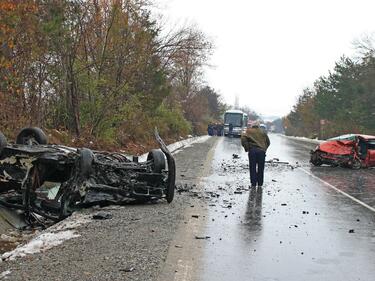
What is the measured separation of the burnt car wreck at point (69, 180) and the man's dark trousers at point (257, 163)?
374 centimetres

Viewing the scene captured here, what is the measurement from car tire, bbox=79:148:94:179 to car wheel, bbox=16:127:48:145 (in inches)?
109

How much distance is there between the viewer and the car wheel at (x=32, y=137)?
1057cm

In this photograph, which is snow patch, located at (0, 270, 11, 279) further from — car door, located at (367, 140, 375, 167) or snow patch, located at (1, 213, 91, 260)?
car door, located at (367, 140, 375, 167)

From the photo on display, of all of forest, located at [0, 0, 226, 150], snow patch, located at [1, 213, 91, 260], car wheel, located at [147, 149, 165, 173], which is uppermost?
forest, located at [0, 0, 226, 150]

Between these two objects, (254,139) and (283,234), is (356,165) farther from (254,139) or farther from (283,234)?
(283,234)

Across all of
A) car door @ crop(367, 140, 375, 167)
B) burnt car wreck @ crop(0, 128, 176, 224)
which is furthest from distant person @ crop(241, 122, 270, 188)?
car door @ crop(367, 140, 375, 167)

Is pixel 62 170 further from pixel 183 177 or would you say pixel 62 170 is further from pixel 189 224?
pixel 183 177

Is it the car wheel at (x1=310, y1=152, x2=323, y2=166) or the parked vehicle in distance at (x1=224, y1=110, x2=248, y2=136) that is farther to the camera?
the parked vehicle in distance at (x1=224, y1=110, x2=248, y2=136)

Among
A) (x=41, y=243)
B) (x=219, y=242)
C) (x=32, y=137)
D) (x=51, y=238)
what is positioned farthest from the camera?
(x=32, y=137)

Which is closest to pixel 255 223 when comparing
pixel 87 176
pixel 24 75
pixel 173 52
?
pixel 87 176

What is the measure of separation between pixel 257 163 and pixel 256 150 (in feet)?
1.20

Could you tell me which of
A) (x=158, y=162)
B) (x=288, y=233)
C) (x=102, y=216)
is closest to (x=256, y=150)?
Answer: (x=158, y=162)

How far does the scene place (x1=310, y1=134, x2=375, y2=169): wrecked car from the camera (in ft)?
62.8

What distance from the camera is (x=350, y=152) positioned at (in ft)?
63.2
